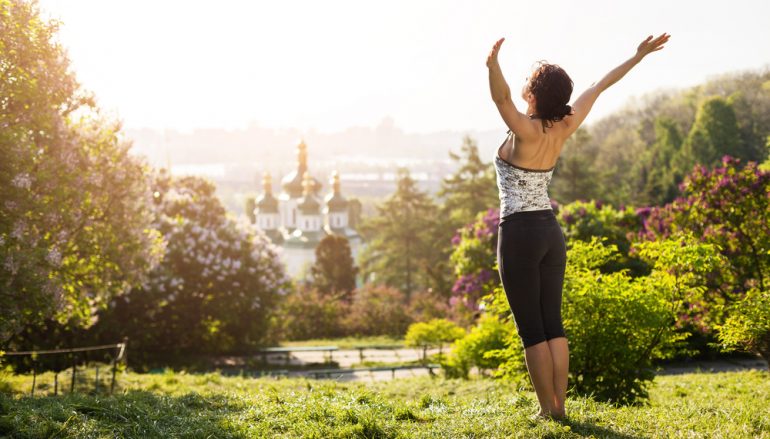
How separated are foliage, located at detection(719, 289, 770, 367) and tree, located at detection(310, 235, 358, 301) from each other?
32.3 meters

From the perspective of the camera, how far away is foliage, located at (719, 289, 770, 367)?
20.0 ft

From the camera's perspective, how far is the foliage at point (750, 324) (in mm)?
6098

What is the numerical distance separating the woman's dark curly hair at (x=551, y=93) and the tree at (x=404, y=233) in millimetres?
41446

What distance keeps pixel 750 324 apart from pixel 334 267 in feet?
110

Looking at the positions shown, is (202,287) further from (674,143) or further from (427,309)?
(674,143)

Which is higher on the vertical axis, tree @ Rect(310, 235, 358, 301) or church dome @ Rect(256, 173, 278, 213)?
church dome @ Rect(256, 173, 278, 213)

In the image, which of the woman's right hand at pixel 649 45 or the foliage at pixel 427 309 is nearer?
the woman's right hand at pixel 649 45

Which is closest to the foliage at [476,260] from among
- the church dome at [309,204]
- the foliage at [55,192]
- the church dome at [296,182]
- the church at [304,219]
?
the foliage at [55,192]

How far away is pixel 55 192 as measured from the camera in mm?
8719

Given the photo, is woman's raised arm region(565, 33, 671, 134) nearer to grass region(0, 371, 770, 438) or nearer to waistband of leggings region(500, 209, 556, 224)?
waistband of leggings region(500, 209, 556, 224)

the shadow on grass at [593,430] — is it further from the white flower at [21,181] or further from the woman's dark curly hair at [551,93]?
the white flower at [21,181]

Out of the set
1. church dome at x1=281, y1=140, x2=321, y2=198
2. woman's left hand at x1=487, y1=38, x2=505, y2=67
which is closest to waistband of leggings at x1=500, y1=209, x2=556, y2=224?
woman's left hand at x1=487, y1=38, x2=505, y2=67

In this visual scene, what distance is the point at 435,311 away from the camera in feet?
98.0

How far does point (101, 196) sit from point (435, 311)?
21.0 metres
